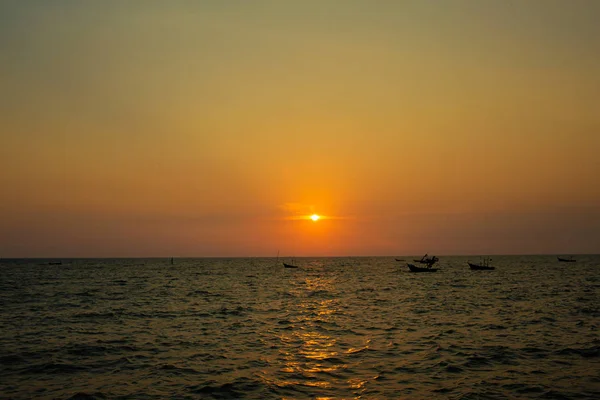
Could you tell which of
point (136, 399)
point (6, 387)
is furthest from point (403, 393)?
point (6, 387)

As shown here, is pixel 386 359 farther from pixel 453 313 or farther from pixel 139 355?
pixel 453 313

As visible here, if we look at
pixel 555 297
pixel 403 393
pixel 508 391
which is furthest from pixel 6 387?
pixel 555 297

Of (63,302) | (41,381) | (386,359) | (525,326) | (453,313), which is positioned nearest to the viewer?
(41,381)

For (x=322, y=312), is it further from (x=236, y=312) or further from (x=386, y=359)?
(x=386, y=359)

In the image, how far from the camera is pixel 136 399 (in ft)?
56.6

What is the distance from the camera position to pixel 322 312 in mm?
41500

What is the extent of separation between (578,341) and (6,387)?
1119 inches

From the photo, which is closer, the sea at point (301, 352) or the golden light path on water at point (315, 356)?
the sea at point (301, 352)

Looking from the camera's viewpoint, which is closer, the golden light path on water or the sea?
the sea

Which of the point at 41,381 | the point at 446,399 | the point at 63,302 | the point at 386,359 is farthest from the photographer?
the point at 63,302

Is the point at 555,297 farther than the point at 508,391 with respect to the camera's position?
Yes

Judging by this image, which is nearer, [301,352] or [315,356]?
[315,356]

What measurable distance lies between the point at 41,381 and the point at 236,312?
22776mm

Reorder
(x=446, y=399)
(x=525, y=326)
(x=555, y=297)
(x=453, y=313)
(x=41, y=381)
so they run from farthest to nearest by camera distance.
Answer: (x=555, y=297), (x=453, y=313), (x=525, y=326), (x=41, y=381), (x=446, y=399)
